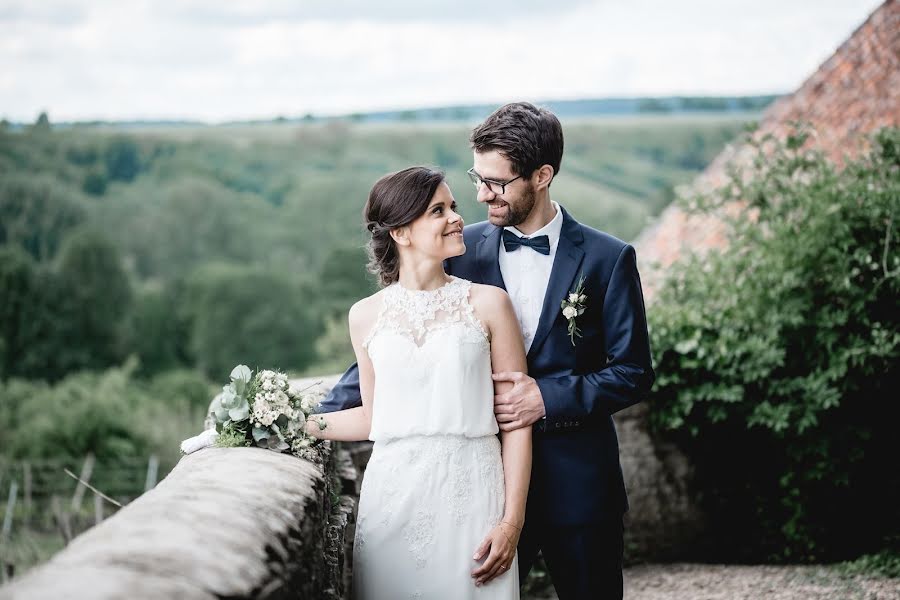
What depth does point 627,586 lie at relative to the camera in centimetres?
571

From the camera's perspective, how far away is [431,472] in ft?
9.59

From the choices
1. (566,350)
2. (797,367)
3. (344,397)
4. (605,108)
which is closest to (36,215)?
(605,108)

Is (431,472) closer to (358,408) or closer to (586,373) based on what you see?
(358,408)

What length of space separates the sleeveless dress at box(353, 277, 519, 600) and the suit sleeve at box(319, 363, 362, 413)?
1.16 feet

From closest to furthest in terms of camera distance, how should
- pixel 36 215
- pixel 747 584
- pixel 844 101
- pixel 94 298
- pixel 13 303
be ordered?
1. pixel 747 584
2. pixel 844 101
3. pixel 13 303
4. pixel 94 298
5. pixel 36 215

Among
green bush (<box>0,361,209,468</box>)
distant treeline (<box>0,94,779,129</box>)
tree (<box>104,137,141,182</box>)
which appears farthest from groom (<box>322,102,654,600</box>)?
tree (<box>104,137,141,182</box>)

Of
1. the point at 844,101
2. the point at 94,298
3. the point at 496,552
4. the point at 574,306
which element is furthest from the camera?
the point at 94,298

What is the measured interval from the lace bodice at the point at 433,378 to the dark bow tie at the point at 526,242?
0.44 meters

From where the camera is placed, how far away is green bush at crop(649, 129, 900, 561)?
18.5 feet

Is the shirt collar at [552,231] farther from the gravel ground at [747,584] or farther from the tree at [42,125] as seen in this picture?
the tree at [42,125]

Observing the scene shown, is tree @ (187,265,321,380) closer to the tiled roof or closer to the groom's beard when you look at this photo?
the tiled roof

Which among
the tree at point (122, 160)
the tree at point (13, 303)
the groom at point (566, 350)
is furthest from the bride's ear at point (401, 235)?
the tree at point (122, 160)

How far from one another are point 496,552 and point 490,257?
40.7 inches

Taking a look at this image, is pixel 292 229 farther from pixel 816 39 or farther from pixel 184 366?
pixel 816 39
